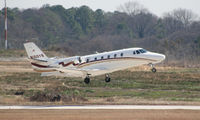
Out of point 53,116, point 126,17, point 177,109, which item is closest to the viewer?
point 53,116

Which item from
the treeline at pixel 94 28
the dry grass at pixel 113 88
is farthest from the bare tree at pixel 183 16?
the dry grass at pixel 113 88

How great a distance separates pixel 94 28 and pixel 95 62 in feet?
297

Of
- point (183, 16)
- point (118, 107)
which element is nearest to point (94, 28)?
point (183, 16)

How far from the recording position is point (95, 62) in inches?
1676

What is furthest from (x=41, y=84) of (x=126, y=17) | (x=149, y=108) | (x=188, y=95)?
(x=126, y=17)

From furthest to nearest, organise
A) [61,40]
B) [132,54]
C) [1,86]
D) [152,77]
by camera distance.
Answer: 1. [61,40]
2. [152,77]
3. [1,86]
4. [132,54]

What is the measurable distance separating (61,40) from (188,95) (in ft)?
292

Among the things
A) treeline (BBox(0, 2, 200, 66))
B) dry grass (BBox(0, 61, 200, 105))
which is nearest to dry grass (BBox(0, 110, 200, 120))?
dry grass (BBox(0, 61, 200, 105))

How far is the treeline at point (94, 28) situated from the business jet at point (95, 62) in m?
55.5

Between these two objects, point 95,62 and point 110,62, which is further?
point 95,62

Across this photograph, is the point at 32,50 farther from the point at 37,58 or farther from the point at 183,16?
the point at 183,16

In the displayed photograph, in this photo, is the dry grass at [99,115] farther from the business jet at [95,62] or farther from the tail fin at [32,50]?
the tail fin at [32,50]

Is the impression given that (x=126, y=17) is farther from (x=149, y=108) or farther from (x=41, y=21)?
(x=149, y=108)

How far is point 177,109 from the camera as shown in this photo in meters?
27.9
